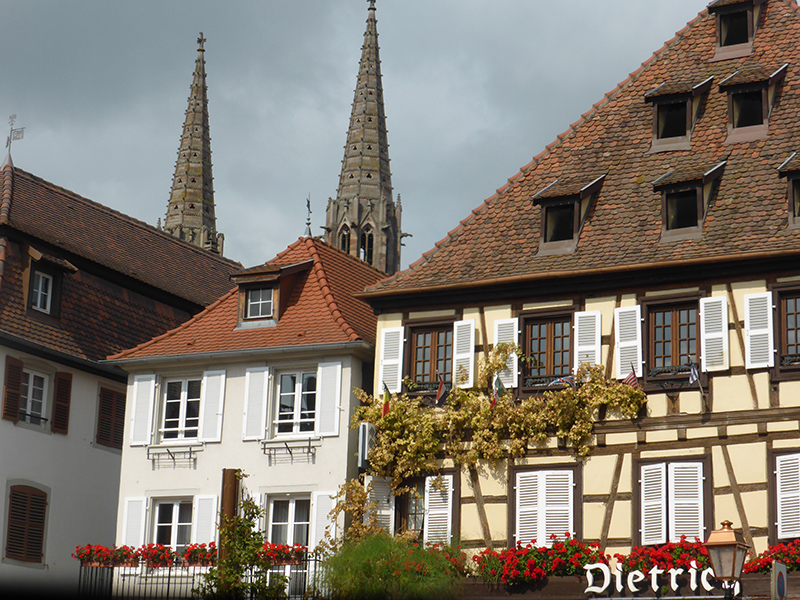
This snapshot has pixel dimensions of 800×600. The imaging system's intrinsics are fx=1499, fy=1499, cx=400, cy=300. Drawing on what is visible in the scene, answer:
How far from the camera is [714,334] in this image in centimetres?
2470

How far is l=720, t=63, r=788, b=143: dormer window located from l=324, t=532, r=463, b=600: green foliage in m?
9.39

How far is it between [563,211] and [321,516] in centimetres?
714

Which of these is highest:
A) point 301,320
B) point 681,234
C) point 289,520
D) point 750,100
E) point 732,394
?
point 750,100

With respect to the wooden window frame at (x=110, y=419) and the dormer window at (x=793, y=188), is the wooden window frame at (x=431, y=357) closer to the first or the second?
the dormer window at (x=793, y=188)

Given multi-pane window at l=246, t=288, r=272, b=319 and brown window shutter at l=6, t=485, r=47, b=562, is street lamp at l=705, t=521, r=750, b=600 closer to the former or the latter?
multi-pane window at l=246, t=288, r=272, b=319

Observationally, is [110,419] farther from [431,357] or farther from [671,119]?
[671,119]

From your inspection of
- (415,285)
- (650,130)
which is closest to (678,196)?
(650,130)

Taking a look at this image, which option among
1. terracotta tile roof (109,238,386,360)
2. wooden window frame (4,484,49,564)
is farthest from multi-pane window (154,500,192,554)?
wooden window frame (4,484,49,564)

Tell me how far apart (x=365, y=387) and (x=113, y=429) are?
25.1 feet

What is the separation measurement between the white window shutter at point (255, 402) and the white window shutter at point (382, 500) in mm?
2678

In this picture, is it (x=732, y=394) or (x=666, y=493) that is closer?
(x=732, y=394)

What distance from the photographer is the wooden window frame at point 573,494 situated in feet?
82.5

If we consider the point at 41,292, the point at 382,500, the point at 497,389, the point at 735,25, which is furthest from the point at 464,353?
the point at 41,292

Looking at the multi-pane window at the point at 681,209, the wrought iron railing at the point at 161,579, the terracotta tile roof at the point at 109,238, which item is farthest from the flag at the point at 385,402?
the terracotta tile roof at the point at 109,238
